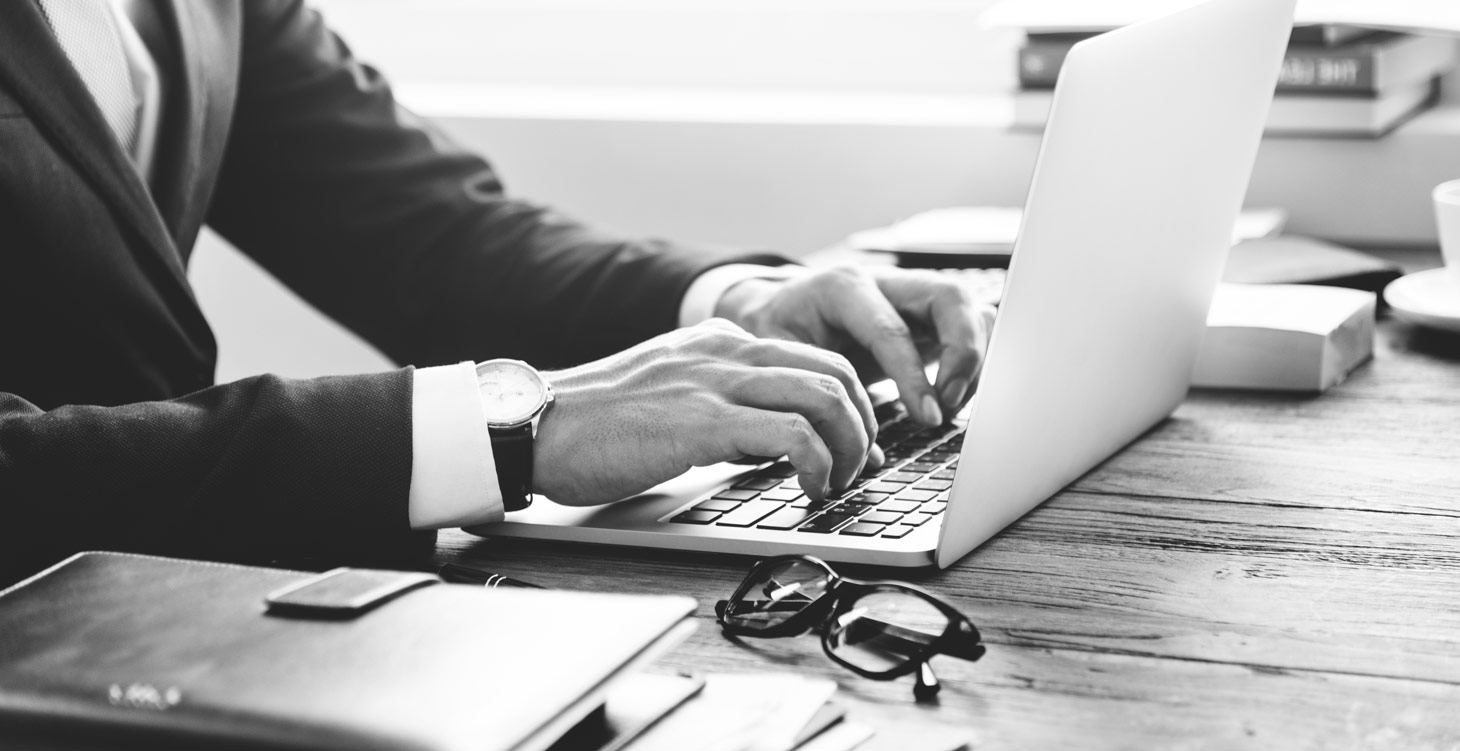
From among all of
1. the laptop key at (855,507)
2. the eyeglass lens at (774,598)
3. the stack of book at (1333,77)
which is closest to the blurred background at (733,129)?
the stack of book at (1333,77)

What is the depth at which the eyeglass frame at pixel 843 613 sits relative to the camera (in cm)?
66

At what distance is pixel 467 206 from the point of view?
1487 millimetres

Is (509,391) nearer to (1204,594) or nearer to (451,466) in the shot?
(451,466)

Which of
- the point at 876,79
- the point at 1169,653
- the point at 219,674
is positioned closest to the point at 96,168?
the point at 219,674

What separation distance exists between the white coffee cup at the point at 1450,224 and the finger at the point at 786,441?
715mm

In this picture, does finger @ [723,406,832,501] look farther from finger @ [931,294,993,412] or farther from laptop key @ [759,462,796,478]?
finger @ [931,294,993,412]

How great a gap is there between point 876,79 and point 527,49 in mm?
576

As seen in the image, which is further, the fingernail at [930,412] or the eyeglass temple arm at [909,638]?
the fingernail at [930,412]

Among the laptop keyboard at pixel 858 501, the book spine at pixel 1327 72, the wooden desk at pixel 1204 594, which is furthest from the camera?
the book spine at pixel 1327 72

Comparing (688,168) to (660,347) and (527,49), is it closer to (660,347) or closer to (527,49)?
(527,49)

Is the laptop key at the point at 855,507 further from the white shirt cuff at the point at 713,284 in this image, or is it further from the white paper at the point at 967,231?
the white paper at the point at 967,231

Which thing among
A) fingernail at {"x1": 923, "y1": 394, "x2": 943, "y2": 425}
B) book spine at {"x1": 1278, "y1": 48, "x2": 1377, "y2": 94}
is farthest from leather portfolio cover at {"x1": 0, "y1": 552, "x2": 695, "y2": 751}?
book spine at {"x1": 1278, "y1": 48, "x2": 1377, "y2": 94}

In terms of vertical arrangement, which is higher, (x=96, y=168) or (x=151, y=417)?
(x=96, y=168)

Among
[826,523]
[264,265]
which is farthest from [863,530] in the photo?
[264,265]
